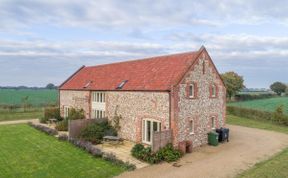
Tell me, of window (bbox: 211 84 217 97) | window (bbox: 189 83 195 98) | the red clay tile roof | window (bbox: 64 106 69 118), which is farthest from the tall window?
window (bbox: 64 106 69 118)

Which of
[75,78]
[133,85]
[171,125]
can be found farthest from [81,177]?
[75,78]

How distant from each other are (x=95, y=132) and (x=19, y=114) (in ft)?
87.4

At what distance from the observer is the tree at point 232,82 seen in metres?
65.9

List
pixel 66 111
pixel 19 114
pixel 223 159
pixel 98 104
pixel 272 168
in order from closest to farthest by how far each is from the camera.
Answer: pixel 272 168, pixel 223 159, pixel 98 104, pixel 66 111, pixel 19 114

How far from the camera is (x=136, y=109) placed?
23734mm

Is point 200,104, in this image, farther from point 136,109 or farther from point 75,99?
point 75,99

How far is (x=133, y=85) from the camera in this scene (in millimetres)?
24891

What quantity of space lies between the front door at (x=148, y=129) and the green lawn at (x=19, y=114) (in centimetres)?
2645

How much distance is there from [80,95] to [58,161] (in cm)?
1478

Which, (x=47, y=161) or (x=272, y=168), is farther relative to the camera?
(x=47, y=161)

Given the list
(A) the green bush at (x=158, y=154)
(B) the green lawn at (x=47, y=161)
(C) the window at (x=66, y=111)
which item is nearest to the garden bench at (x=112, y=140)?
(B) the green lawn at (x=47, y=161)

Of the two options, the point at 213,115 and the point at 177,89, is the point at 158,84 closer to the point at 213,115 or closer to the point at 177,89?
the point at 177,89

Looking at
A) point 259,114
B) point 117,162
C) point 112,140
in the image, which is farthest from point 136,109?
point 259,114

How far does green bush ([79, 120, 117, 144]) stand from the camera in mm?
23953
